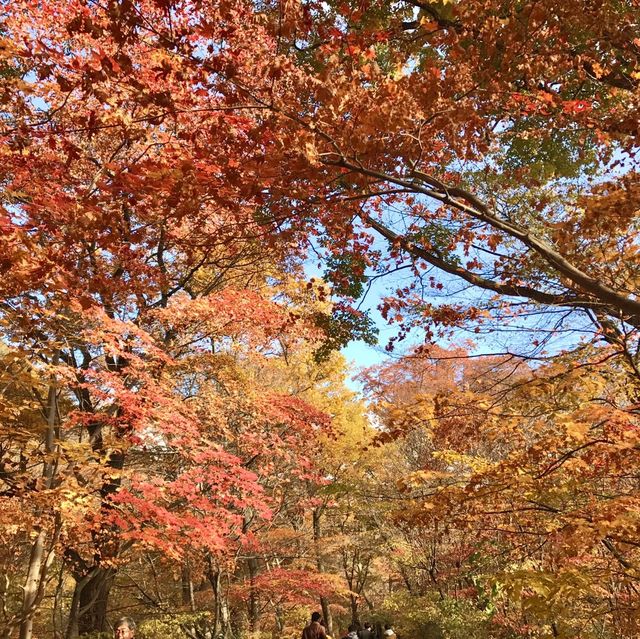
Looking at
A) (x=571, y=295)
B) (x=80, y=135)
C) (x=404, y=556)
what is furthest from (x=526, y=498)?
(x=404, y=556)

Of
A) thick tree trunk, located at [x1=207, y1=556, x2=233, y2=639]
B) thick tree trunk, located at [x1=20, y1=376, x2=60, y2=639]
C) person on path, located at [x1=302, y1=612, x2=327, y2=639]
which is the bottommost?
person on path, located at [x1=302, y1=612, x2=327, y2=639]

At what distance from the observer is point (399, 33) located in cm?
539

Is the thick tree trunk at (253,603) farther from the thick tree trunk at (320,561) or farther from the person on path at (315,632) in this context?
the person on path at (315,632)

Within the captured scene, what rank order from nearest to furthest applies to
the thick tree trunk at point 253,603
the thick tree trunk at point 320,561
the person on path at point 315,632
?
1. the person on path at point 315,632
2. the thick tree trunk at point 253,603
3. the thick tree trunk at point 320,561

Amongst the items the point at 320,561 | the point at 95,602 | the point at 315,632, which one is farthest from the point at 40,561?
the point at 320,561

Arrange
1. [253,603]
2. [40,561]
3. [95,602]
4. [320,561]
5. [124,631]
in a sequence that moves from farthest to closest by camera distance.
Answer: [320,561] → [253,603] → [95,602] → [40,561] → [124,631]

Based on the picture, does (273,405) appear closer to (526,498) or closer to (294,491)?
(526,498)

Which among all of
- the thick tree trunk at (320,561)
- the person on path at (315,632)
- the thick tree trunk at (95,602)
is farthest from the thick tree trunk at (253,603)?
the thick tree trunk at (95,602)

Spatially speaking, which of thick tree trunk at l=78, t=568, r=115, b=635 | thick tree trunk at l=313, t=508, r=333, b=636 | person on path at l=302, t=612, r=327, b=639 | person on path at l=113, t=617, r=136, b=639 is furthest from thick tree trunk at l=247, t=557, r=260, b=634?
person on path at l=113, t=617, r=136, b=639

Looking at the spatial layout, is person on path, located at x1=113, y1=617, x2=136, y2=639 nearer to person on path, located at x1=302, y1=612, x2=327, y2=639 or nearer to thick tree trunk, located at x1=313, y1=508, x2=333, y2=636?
person on path, located at x1=302, y1=612, x2=327, y2=639

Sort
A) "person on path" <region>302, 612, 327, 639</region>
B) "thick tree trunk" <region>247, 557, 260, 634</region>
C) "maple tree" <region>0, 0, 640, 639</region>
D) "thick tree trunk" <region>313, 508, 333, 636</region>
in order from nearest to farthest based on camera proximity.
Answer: "maple tree" <region>0, 0, 640, 639</region> < "person on path" <region>302, 612, 327, 639</region> < "thick tree trunk" <region>247, 557, 260, 634</region> < "thick tree trunk" <region>313, 508, 333, 636</region>

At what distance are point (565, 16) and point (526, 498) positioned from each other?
4445mm

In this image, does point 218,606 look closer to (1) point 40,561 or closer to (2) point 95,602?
(2) point 95,602

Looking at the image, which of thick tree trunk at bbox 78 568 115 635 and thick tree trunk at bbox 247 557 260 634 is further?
thick tree trunk at bbox 247 557 260 634
